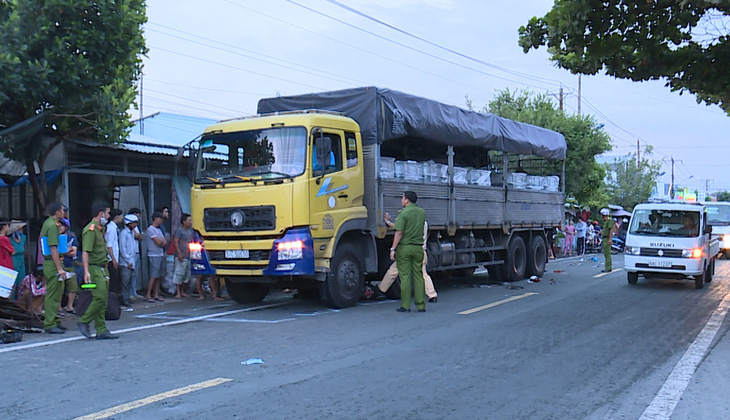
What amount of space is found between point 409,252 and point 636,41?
486 centimetres

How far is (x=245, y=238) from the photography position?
1050 centimetres

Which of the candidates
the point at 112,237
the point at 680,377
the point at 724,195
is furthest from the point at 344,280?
the point at 724,195

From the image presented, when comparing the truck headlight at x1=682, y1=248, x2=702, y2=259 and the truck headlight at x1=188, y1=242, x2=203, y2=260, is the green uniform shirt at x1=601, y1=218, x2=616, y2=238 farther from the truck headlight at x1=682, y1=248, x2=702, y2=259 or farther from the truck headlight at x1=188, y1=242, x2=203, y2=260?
the truck headlight at x1=188, y1=242, x2=203, y2=260

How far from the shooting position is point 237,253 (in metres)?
10.5

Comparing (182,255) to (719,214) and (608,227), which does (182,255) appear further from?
(719,214)

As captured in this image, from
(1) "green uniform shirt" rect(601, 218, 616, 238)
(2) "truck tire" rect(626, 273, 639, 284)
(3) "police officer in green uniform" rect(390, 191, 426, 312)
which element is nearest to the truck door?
(3) "police officer in green uniform" rect(390, 191, 426, 312)

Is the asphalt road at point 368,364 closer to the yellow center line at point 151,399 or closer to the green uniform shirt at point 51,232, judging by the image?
the yellow center line at point 151,399

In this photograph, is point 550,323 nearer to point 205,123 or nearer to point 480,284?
point 480,284

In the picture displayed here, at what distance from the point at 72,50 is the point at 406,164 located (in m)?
6.07

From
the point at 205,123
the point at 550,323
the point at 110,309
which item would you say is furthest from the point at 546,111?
the point at 110,309

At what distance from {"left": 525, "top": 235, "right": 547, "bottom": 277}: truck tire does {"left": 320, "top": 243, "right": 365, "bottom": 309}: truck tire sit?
695 centimetres

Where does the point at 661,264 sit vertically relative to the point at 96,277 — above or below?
below

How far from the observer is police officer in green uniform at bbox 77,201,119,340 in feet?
27.1

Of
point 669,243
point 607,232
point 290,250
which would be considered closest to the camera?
point 290,250
